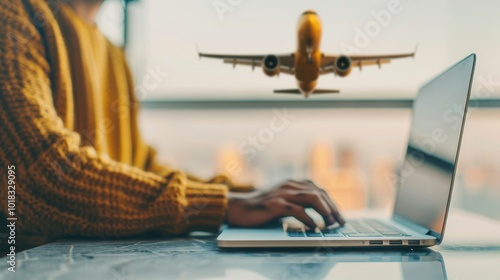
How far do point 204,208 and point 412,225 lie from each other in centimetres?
37

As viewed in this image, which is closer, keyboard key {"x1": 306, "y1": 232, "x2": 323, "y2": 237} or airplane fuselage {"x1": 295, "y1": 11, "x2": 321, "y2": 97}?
keyboard key {"x1": 306, "y1": 232, "x2": 323, "y2": 237}

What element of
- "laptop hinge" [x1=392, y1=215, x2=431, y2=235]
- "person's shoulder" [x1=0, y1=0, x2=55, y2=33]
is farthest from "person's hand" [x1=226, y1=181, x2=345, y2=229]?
"person's shoulder" [x1=0, y1=0, x2=55, y2=33]

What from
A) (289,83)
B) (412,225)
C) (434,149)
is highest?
(289,83)

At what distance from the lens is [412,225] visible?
73 centimetres

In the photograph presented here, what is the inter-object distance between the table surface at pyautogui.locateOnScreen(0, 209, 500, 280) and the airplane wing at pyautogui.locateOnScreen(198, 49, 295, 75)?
1.37 feet

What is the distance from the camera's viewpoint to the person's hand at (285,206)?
0.66m

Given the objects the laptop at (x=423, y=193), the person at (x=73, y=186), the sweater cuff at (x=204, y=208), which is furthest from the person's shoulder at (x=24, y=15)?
the laptop at (x=423, y=193)

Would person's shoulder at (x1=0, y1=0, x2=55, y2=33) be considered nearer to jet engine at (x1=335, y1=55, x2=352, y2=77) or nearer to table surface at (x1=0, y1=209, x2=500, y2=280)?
table surface at (x1=0, y1=209, x2=500, y2=280)

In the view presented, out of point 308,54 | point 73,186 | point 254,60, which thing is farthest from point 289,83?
point 73,186

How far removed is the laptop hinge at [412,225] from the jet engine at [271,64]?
0.39 m

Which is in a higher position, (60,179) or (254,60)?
(254,60)

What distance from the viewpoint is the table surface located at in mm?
439

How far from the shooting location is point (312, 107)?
4.50 ft

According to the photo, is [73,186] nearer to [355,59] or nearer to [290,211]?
[290,211]
